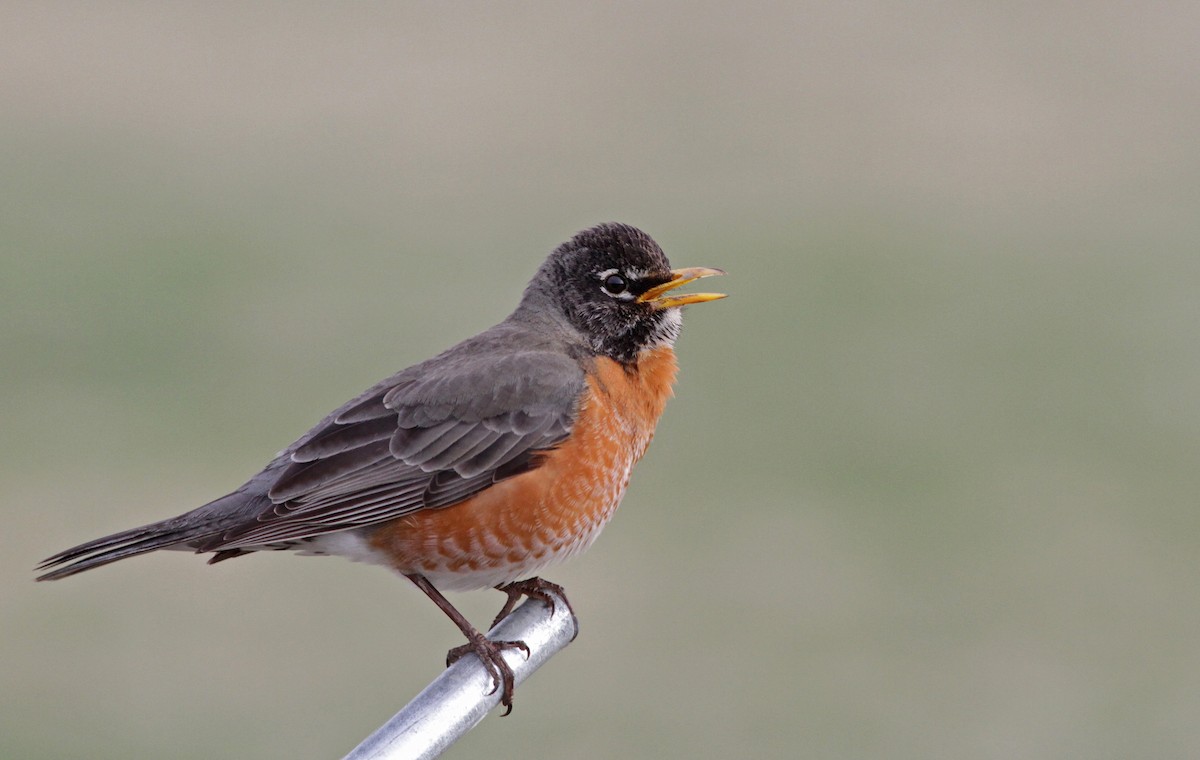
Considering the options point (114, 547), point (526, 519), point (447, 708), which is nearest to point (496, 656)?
point (526, 519)

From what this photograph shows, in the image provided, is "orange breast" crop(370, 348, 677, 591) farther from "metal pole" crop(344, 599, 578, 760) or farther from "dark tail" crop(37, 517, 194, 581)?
"metal pole" crop(344, 599, 578, 760)

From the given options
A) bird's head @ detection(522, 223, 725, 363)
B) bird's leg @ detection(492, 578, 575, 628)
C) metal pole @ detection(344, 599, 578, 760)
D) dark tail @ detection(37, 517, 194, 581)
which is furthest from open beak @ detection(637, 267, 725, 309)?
dark tail @ detection(37, 517, 194, 581)

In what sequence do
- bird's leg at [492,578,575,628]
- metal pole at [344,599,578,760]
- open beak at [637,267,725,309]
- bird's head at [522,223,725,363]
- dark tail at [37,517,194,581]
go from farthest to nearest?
bird's head at [522,223,725,363], bird's leg at [492,578,575,628], open beak at [637,267,725,309], dark tail at [37,517,194,581], metal pole at [344,599,578,760]

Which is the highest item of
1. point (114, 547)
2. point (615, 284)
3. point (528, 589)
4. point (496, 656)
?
point (615, 284)

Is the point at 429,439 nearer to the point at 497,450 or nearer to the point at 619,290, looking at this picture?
the point at 497,450

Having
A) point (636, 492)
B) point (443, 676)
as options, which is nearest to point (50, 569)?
point (443, 676)

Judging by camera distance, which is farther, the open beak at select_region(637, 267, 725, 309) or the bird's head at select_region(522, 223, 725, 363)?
the bird's head at select_region(522, 223, 725, 363)

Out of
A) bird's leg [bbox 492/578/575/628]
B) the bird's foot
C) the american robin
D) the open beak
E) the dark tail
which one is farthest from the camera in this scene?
bird's leg [bbox 492/578/575/628]
